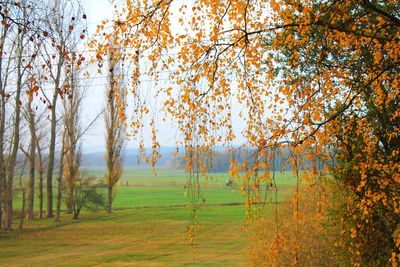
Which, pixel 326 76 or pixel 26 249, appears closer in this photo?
pixel 326 76

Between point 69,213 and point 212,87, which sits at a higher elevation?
point 212,87

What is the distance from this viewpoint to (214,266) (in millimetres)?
15242

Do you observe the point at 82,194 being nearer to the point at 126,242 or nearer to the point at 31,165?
the point at 31,165

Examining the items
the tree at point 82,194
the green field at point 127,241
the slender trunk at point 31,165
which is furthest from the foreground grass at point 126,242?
the slender trunk at point 31,165

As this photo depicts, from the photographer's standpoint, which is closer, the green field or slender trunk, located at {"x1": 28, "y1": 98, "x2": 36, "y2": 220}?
the green field

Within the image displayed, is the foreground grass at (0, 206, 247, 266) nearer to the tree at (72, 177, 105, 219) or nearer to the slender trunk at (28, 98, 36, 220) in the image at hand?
the tree at (72, 177, 105, 219)

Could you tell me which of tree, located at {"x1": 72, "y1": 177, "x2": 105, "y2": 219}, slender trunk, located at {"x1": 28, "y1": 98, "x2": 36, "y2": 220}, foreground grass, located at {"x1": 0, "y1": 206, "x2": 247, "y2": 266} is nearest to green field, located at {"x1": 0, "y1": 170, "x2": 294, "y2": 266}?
foreground grass, located at {"x1": 0, "y1": 206, "x2": 247, "y2": 266}

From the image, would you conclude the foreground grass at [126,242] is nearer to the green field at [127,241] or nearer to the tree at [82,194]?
the green field at [127,241]

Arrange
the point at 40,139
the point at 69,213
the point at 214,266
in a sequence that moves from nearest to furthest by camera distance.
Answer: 1. the point at 214,266
2. the point at 40,139
3. the point at 69,213

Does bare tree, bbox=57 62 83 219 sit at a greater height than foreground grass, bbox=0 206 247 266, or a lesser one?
greater

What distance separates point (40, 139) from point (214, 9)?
80.2 feet

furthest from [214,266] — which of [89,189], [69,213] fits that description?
[69,213]

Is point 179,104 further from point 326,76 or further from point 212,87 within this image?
point 326,76

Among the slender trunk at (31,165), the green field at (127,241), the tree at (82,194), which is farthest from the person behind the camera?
the tree at (82,194)
